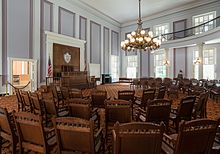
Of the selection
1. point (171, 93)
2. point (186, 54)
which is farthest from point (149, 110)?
point (186, 54)

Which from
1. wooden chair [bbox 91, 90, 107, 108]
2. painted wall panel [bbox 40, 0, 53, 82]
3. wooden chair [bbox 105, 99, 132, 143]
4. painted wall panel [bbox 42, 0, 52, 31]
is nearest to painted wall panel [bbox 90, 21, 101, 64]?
painted wall panel [bbox 42, 0, 52, 31]

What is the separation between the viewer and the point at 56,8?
1361cm

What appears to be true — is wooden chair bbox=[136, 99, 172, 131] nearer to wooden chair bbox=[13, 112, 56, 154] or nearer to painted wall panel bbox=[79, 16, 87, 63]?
wooden chair bbox=[13, 112, 56, 154]

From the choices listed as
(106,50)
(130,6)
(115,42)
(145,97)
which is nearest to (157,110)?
(145,97)

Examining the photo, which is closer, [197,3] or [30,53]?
[30,53]

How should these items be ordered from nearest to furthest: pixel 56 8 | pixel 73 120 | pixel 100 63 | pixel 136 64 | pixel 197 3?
pixel 73 120 < pixel 56 8 < pixel 197 3 < pixel 100 63 < pixel 136 64

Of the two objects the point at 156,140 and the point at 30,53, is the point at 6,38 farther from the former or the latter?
the point at 156,140

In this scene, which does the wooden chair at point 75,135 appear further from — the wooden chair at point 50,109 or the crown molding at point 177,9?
the crown molding at point 177,9

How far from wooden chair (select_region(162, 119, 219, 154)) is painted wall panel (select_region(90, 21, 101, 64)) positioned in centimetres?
1573

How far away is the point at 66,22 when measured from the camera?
47.9 ft

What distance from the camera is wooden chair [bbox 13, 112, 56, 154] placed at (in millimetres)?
2227

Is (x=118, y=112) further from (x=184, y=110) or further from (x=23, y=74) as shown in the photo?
(x=23, y=74)

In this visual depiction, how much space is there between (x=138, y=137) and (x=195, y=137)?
613 millimetres

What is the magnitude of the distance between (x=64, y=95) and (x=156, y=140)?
415 cm
